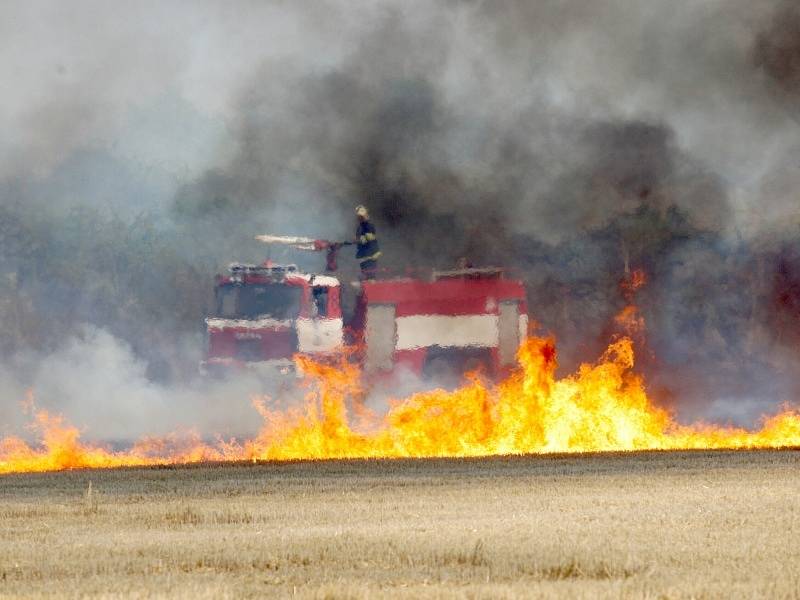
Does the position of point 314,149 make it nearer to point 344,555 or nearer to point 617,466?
point 617,466

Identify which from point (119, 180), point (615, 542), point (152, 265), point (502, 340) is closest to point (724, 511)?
point (615, 542)

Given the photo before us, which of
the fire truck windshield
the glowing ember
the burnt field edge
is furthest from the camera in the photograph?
the fire truck windshield

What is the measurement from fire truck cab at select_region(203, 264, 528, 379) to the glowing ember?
11.6ft

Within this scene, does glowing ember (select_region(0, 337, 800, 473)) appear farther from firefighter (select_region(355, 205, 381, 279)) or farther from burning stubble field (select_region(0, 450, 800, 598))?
firefighter (select_region(355, 205, 381, 279))

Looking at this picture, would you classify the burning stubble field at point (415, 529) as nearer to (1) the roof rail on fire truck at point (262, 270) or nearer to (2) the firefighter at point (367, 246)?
(1) the roof rail on fire truck at point (262, 270)

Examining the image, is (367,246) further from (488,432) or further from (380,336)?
(488,432)

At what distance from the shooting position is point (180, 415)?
32.8 metres

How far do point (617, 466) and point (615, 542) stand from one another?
8801 mm

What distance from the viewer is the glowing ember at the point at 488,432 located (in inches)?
1018

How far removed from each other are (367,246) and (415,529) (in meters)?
17.9

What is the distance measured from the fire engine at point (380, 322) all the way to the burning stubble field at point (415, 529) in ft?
25.2

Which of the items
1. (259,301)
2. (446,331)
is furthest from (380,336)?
(259,301)

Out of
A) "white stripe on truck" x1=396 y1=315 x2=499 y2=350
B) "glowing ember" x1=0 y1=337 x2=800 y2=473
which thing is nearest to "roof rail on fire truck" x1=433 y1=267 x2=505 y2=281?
"white stripe on truck" x1=396 y1=315 x2=499 y2=350

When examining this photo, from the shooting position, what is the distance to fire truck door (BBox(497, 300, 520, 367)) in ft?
102
